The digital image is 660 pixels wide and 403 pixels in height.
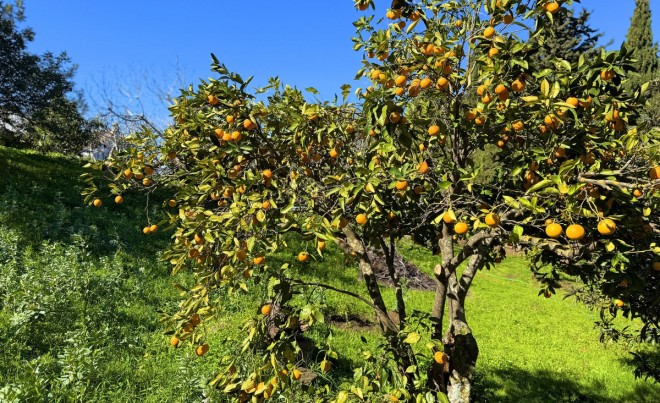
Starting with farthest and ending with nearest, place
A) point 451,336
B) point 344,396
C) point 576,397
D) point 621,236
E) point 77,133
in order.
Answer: point 77,133
point 576,397
point 451,336
point 621,236
point 344,396

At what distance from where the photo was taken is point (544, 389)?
20.0 ft

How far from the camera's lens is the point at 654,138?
2.35 m

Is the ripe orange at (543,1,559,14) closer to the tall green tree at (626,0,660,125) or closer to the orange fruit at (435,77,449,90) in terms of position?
the orange fruit at (435,77,449,90)

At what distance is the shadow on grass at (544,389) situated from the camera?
18.8ft

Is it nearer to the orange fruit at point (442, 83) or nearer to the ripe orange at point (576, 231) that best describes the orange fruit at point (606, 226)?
the ripe orange at point (576, 231)

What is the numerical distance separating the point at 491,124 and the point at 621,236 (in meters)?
1.14

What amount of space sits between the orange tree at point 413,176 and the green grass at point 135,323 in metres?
0.48

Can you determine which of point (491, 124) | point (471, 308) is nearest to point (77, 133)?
point (471, 308)

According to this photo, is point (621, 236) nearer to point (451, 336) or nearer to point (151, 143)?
point (451, 336)

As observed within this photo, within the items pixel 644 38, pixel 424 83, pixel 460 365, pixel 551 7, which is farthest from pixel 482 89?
pixel 644 38

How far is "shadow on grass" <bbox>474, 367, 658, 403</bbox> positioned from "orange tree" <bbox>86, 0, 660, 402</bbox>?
3.16m

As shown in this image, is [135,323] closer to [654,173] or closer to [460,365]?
[460,365]

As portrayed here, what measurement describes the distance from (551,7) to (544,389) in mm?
5978

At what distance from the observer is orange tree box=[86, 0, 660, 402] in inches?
84.6
